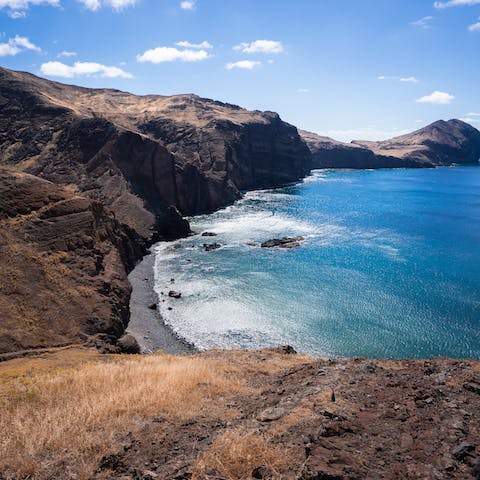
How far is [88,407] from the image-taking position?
15.9 metres

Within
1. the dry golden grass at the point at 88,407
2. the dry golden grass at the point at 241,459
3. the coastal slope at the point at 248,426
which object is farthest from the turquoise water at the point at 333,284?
the dry golden grass at the point at 241,459

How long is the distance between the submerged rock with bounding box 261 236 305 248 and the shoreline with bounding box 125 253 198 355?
28.0 meters

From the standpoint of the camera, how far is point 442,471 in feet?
34.6

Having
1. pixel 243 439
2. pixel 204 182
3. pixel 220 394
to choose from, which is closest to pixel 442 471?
pixel 243 439

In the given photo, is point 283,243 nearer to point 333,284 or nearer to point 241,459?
point 333,284

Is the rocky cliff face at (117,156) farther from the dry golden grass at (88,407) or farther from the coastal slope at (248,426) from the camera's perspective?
the coastal slope at (248,426)

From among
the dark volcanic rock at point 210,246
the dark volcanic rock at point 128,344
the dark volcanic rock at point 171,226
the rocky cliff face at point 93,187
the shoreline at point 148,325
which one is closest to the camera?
the dark volcanic rock at point 128,344

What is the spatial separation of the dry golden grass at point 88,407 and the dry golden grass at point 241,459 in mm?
3268

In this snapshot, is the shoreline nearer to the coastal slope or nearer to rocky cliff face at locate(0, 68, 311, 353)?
rocky cliff face at locate(0, 68, 311, 353)

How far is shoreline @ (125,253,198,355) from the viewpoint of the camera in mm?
47719

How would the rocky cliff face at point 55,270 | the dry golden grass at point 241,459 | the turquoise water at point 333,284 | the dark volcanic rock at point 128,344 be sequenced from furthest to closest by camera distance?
the turquoise water at point 333,284, the dark volcanic rock at point 128,344, the rocky cliff face at point 55,270, the dry golden grass at point 241,459

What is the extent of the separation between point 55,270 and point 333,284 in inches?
1615

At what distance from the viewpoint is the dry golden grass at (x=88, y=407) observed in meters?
12.4

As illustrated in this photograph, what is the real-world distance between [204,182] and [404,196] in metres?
83.8
